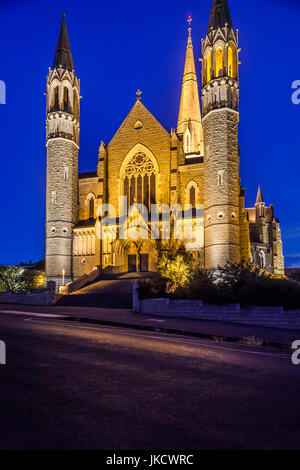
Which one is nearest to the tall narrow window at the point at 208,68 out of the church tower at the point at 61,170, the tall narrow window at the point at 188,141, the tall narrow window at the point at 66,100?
the church tower at the point at 61,170

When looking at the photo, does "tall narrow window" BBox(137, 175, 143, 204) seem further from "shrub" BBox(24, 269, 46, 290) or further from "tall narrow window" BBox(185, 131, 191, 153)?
"tall narrow window" BBox(185, 131, 191, 153)

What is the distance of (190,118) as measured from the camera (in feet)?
188

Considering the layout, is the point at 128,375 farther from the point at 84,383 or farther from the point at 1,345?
the point at 1,345

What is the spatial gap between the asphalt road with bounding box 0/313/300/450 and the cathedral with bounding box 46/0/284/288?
2602 cm

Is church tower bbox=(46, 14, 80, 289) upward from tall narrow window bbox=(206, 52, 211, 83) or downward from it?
downward

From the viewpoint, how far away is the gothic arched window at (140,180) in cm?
3969

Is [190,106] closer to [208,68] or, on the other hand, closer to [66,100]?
[208,68]

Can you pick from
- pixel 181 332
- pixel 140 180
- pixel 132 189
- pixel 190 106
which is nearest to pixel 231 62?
pixel 140 180

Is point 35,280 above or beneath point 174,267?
beneath

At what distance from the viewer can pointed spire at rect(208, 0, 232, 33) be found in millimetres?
36312

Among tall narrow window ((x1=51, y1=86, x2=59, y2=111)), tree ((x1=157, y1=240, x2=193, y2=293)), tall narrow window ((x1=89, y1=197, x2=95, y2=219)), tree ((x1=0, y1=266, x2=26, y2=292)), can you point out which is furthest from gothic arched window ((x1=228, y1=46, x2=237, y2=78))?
tree ((x1=0, y1=266, x2=26, y2=292))

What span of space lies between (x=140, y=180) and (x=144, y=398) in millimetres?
36337

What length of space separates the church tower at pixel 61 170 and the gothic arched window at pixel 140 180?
5480 millimetres

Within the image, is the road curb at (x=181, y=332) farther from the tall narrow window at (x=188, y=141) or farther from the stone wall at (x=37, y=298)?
the tall narrow window at (x=188, y=141)
